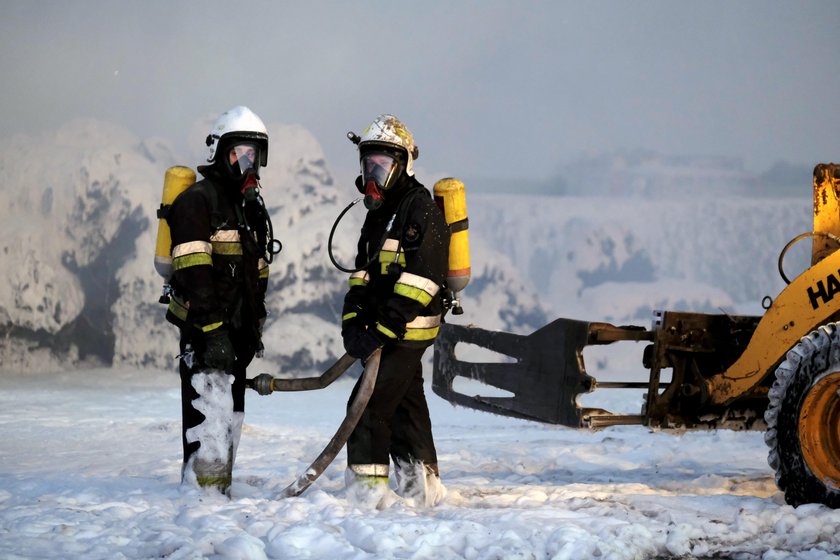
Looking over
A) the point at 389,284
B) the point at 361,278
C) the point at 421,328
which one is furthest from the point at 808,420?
the point at 361,278

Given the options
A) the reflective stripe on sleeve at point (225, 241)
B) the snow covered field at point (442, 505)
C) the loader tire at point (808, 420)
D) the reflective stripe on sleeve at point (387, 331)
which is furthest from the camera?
the reflective stripe on sleeve at point (225, 241)

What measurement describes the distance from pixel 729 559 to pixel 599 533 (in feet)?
1.92

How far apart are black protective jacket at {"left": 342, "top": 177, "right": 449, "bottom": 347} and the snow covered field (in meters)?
0.94

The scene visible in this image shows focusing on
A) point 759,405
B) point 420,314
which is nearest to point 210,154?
point 420,314

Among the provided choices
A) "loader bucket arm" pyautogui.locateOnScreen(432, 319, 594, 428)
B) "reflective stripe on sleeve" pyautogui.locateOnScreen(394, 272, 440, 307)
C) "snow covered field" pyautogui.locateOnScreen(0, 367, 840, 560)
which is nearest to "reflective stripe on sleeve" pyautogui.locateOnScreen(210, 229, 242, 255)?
"reflective stripe on sleeve" pyautogui.locateOnScreen(394, 272, 440, 307)

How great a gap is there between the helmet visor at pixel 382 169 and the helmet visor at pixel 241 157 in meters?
0.67

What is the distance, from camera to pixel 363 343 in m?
5.61

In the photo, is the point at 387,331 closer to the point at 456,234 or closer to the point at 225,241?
the point at 456,234

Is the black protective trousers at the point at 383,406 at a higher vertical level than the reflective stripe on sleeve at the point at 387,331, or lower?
lower

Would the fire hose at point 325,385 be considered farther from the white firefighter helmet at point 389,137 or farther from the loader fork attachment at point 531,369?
the loader fork attachment at point 531,369

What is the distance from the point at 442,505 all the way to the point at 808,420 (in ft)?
6.53

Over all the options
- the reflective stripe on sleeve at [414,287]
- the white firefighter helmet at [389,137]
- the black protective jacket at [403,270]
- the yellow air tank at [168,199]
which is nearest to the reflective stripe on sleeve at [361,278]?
the black protective jacket at [403,270]

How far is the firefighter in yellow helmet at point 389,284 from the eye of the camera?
5.65 metres

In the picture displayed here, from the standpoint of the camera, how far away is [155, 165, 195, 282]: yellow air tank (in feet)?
20.1
